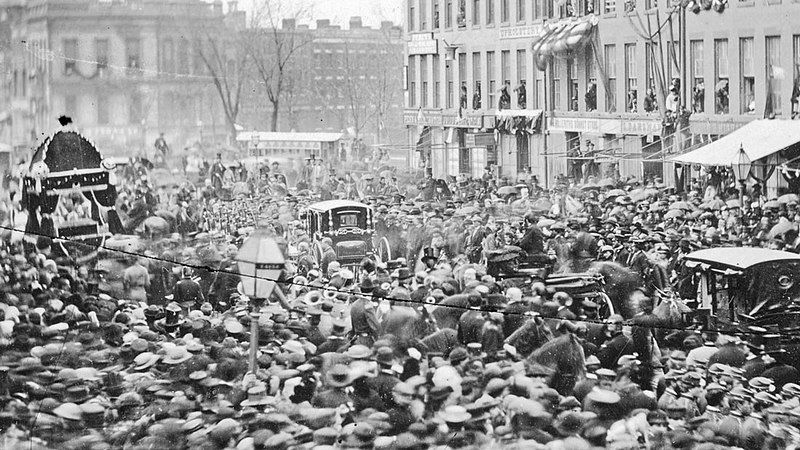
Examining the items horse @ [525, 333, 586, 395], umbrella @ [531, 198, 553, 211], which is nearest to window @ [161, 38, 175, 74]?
umbrella @ [531, 198, 553, 211]

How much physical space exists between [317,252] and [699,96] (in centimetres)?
243

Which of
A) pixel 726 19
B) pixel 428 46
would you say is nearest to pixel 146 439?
pixel 428 46

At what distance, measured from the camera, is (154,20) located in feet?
30.8

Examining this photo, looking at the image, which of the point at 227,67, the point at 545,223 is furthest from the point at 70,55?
the point at 545,223

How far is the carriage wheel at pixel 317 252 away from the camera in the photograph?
828 centimetres

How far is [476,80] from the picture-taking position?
7.71 meters

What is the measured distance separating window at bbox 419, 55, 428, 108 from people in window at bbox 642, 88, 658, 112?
4.02 feet

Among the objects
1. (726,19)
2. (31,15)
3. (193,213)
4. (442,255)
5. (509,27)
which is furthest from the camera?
(31,15)

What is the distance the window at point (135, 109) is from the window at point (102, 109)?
0.15 metres

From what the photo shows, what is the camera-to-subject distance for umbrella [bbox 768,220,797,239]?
269 inches

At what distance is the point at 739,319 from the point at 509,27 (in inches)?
77.5

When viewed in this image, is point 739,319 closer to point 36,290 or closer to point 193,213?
point 193,213

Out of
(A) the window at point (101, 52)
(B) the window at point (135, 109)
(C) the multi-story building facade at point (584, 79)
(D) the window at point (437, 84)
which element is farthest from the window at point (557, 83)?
(A) the window at point (101, 52)

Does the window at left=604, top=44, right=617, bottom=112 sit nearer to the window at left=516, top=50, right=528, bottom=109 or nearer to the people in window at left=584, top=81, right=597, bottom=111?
the people in window at left=584, top=81, right=597, bottom=111
